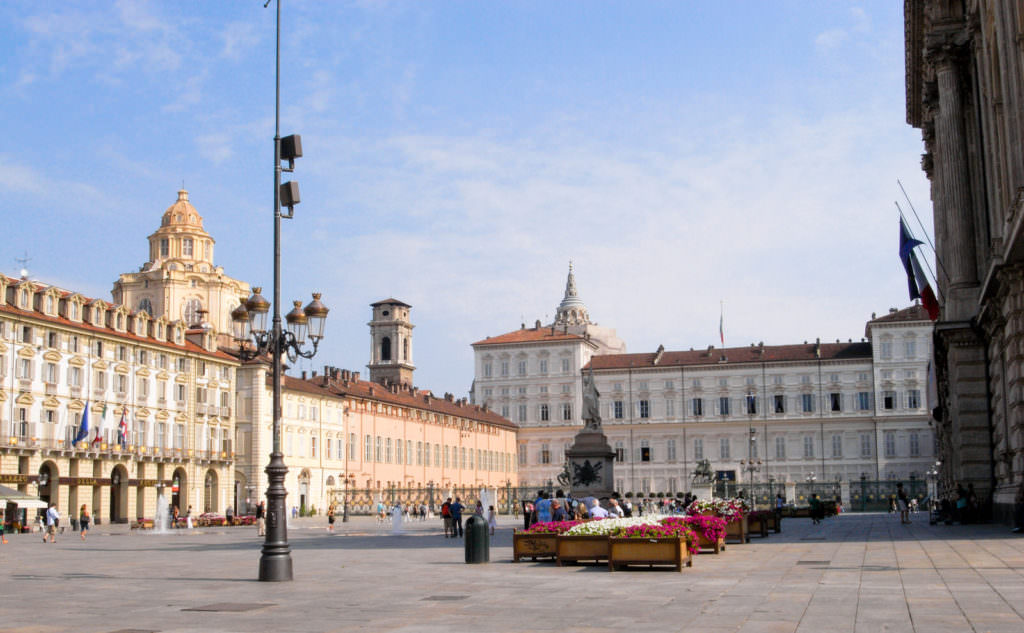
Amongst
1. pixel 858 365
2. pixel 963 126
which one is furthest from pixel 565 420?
pixel 963 126

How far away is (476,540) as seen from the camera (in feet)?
79.5

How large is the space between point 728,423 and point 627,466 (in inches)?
501

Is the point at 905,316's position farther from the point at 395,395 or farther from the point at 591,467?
the point at 591,467

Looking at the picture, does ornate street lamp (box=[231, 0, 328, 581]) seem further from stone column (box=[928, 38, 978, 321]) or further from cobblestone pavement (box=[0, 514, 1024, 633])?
stone column (box=[928, 38, 978, 321])

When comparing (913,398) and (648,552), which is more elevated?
(913,398)

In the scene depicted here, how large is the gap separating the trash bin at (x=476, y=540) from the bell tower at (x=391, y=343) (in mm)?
123416

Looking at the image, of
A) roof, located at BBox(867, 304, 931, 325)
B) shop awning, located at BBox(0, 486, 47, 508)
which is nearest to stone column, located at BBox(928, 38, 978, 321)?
shop awning, located at BBox(0, 486, 47, 508)

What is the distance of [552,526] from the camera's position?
949 inches

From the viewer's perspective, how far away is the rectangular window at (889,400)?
121 m

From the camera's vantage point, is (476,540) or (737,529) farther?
(737,529)

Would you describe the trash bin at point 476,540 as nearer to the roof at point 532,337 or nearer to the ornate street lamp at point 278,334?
the ornate street lamp at point 278,334

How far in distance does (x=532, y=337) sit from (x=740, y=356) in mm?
25086

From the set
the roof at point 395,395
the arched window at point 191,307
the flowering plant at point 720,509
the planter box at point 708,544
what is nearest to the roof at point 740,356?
the roof at point 395,395

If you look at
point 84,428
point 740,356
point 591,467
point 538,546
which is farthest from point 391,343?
point 538,546
